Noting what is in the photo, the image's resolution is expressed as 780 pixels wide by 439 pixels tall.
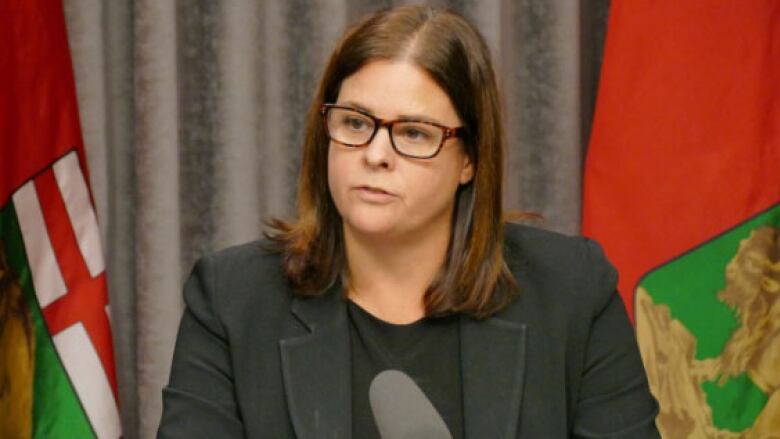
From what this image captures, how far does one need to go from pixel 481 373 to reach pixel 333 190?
33cm

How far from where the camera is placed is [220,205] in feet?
8.42

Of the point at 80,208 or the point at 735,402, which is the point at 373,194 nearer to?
the point at 80,208

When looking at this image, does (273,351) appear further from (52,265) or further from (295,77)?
(295,77)

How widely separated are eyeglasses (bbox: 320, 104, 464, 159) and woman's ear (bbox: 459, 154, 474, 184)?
0.09 meters

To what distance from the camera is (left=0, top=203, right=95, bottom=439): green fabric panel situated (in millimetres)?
2191

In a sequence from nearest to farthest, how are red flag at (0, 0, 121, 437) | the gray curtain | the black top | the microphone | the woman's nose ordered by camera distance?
the microphone
the woman's nose
the black top
red flag at (0, 0, 121, 437)
the gray curtain

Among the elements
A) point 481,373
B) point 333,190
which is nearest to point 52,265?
point 333,190

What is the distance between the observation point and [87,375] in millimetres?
2260

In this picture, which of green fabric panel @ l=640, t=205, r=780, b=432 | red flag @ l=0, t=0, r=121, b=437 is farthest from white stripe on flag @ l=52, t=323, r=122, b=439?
green fabric panel @ l=640, t=205, r=780, b=432

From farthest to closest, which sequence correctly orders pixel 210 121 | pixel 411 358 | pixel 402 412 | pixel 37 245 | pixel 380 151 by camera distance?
1. pixel 210 121
2. pixel 37 245
3. pixel 411 358
4. pixel 380 151
5. pixel 402 412

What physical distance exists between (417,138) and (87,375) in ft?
3.48

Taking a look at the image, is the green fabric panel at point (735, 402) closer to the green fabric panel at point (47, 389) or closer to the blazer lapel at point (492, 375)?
the blazer lapel at point (492, 375)

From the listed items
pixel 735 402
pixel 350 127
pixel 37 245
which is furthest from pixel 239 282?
pixel 735 402

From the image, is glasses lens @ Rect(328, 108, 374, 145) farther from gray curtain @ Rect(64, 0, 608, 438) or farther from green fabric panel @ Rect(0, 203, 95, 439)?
gray curtain @ Rect(64, 0, 608, 438)
